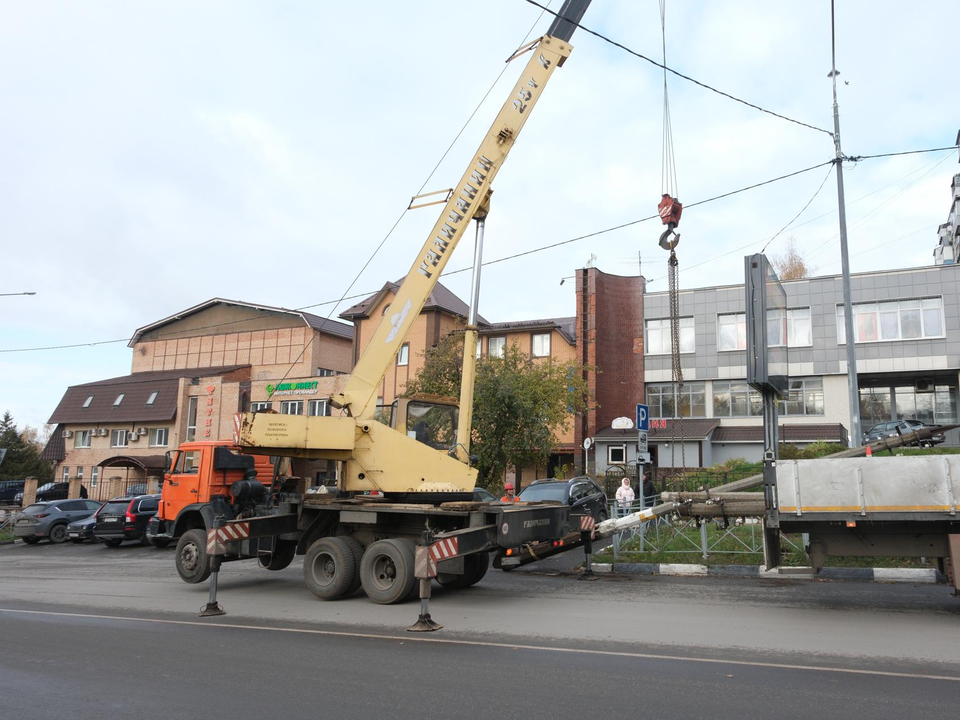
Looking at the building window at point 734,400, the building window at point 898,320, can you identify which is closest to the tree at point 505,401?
the building window at point 734,400

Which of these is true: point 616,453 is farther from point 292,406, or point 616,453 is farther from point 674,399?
point 292,406

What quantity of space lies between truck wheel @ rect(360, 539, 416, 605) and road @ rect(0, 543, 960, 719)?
234 millimetres

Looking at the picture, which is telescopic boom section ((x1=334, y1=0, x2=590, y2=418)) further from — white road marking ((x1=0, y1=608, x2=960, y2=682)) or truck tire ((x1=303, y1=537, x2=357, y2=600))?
white road marking ((x1=0, y1=608, x2=960, y2=682))

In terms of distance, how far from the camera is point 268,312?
48781 mm

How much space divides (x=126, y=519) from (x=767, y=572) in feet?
59.8

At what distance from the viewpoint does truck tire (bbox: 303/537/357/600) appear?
11.1 meters

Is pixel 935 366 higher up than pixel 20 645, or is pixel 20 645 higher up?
pixel 935 366

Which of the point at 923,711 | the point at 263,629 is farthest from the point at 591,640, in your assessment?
the point at 263,629

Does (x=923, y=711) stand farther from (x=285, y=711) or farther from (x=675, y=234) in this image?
(x=675, y=234)

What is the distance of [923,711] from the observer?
207 inches

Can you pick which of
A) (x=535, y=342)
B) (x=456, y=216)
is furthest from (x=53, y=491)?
(x=456, y=216)

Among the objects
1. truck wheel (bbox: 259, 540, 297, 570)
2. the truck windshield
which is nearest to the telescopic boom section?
the truck windshield

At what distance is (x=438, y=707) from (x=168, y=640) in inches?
169

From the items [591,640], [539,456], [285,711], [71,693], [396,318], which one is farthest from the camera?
[539,456]
